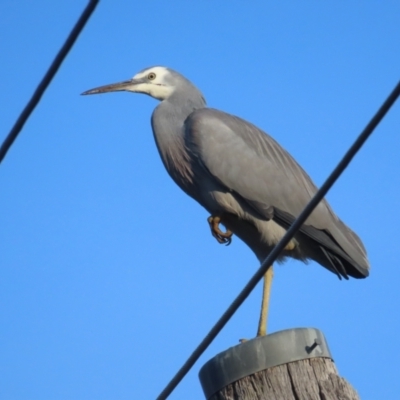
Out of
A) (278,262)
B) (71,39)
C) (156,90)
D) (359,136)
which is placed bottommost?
(359,136)

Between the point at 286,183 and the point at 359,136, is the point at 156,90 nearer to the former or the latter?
the point at 286,183

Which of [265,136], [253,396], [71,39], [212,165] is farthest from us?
[265,136]

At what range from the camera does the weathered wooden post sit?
3.83 metres

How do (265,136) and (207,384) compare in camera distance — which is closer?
(207,384)

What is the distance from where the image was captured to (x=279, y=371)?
3.89 metres

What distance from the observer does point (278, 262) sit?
7188mm

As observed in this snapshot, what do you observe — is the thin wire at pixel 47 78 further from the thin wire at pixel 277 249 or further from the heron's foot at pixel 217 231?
the heron's foot at pixel 217 231

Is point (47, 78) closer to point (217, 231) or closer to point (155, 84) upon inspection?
point (217, 231)

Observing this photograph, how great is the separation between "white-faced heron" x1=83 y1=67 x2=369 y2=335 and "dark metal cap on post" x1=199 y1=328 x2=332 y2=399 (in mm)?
2611

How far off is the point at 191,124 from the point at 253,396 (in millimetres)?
3902

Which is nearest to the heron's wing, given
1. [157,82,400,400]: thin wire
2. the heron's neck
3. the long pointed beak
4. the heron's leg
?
the heron's neck

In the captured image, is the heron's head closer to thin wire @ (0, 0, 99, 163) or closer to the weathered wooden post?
the weathered wooden post

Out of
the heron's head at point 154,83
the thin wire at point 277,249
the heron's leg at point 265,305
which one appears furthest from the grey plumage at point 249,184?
the thin wire at point 277,249

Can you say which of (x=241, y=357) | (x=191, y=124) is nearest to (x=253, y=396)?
(x=241, y=357)
